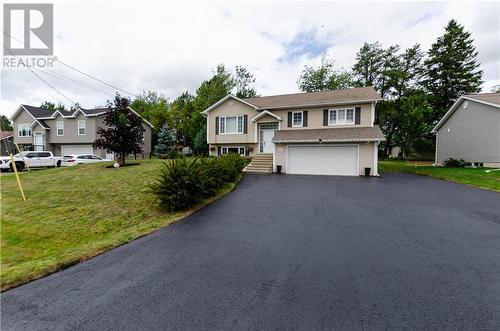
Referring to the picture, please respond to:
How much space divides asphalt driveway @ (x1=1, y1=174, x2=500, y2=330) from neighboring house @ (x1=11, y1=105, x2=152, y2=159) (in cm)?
2729

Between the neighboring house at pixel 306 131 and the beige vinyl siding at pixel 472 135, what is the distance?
9.39 m

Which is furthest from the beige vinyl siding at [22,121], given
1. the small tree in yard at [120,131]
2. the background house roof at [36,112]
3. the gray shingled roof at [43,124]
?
the small tree in yard at [120,131]

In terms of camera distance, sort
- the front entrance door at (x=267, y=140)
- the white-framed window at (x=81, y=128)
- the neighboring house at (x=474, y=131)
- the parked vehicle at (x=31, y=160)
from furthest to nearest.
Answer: the white-framed window at (x=81, y=128) → the parked vehicle at (x=31, y=160) → the front entrance door at (x=267, y=140) → the neighboring house at (x=474, y=131)

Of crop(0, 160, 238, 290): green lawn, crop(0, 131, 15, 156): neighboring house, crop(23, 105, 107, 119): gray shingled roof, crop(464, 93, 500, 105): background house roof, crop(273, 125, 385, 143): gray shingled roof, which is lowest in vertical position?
crop(0, 160, 238, 290): green lawn

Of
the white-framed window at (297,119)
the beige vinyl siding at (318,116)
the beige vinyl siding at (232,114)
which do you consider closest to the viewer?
the beige vinyl siding at (318,116)

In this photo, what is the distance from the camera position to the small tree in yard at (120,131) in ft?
50.0

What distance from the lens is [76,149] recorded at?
2839cm

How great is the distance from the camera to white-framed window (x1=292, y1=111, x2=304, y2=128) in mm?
17500

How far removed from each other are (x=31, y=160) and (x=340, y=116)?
2652 cm

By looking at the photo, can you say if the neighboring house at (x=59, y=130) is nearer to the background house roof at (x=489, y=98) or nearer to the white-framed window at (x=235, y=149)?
the white-framed window at (x=235, y=149)

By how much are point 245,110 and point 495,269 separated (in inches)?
674

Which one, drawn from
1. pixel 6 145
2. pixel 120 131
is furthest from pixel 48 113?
pixel 6 145

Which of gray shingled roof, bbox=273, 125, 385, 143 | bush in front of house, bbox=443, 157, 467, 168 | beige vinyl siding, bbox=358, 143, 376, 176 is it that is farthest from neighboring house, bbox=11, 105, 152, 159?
bush in front of house, bbox=443, 157, 467, 168

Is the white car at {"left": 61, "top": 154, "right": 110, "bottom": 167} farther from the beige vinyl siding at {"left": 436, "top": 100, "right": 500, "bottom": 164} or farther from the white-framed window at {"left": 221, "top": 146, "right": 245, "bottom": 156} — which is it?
the beige vinyl siding at {"left": 436, "top": 100, "right": 500, "bottom": 164}
